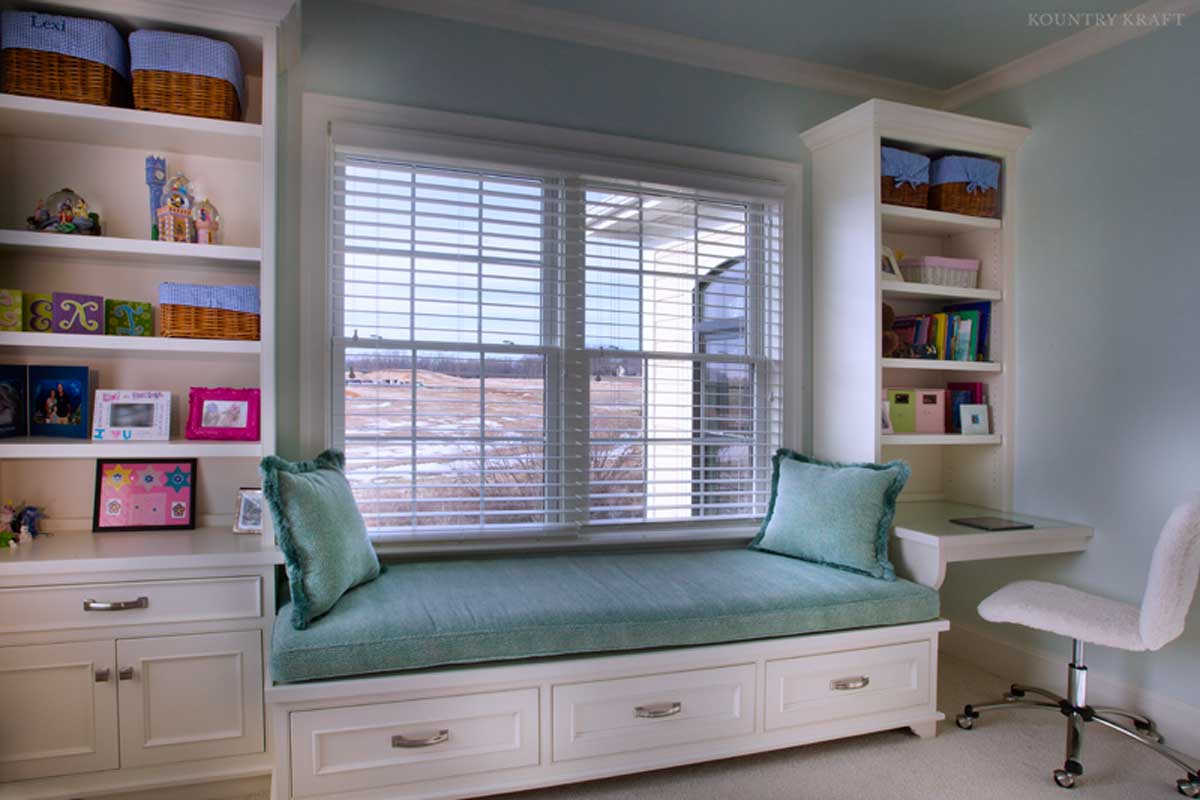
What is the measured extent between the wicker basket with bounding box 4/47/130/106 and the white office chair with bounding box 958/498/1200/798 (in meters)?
3.34

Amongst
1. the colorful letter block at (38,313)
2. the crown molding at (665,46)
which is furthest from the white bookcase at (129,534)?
the crown molding at (665,46)

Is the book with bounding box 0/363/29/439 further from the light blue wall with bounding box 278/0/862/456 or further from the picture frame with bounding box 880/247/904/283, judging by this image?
the picture frame with bounding box 880/247/904/283

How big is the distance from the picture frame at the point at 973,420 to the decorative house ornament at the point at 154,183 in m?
3.23

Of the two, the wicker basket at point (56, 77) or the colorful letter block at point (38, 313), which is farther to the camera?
the colorful letter block at point (38, 313)

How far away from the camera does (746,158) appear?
3.26m

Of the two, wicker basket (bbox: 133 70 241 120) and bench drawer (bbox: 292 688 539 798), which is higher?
wicker basket (bbox: 133 70 241 120)

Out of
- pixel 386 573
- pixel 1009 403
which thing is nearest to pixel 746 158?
pixel 1009 403

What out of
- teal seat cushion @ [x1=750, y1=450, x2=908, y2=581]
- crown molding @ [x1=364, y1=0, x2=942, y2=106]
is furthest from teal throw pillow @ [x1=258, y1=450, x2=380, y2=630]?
crown molding @ [x1=364, y1=0, x2=942, y2=106]

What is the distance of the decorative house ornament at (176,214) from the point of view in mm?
2301

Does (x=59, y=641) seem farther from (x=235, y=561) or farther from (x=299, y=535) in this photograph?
(x=299, y=535)

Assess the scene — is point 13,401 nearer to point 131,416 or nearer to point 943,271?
point 131,416

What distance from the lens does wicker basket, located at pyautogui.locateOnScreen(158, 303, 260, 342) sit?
2279mm

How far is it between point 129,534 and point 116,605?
388 millimetres

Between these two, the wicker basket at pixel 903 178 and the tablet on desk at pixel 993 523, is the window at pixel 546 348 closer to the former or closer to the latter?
the wicker basket at pixel 903 178
